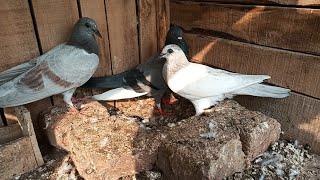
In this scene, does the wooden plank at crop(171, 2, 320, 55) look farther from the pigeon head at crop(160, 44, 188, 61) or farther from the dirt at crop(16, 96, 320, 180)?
the dirt at crop(16, 96, 320, 180)

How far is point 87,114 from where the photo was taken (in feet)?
5.58

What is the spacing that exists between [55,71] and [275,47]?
1.36 metres

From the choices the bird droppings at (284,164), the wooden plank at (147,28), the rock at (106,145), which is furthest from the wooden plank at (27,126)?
the bird droppings at (284,164)

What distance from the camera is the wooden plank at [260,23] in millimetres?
1431

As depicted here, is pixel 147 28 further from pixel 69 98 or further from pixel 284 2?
pixel 284 2

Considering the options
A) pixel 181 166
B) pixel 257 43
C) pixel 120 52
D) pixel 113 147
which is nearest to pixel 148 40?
pixel 120 52

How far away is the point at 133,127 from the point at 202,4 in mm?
1061

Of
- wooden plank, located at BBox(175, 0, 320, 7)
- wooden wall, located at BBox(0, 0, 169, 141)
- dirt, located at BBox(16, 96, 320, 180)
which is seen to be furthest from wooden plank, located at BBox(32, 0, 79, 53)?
wooden plank, located at BBox(175, 0, 320, 7)

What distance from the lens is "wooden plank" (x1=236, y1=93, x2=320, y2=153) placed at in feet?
5.06

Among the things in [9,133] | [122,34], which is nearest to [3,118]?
[9,133]

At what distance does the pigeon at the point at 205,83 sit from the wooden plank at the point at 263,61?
0.31 feet

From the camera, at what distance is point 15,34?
1.58 m

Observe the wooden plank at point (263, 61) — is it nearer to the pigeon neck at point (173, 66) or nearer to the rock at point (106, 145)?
the pigeon neck at point (173, 66)

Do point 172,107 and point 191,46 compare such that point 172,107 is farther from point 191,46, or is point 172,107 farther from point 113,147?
point 113,147
